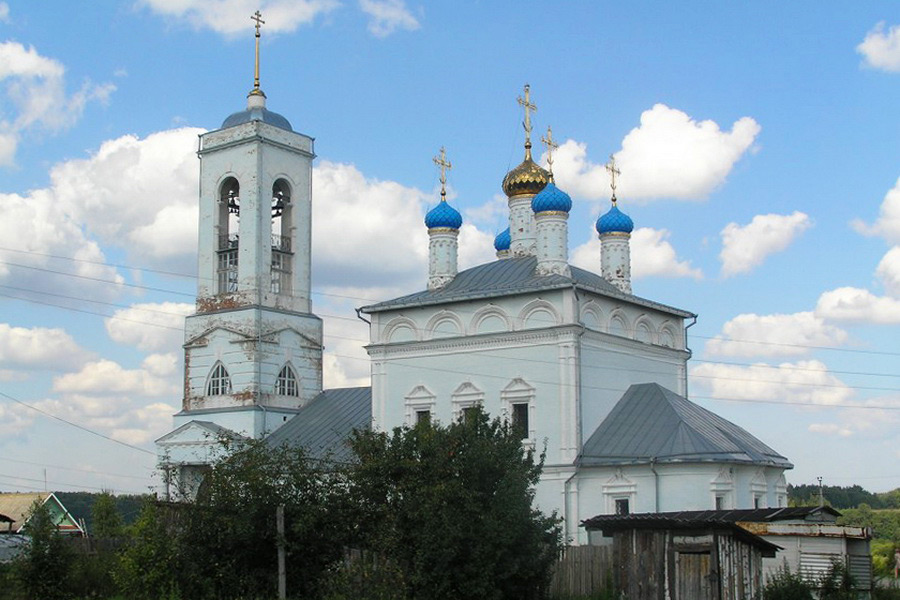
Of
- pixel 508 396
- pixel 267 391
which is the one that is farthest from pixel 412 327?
pixel 267 391

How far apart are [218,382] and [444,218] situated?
7887 millimetres

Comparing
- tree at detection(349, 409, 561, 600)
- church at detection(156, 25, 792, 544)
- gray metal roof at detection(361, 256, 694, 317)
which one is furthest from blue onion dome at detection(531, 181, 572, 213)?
tree at detection(349, 409, 561, 600)

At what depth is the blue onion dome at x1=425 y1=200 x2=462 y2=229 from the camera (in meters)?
27.3

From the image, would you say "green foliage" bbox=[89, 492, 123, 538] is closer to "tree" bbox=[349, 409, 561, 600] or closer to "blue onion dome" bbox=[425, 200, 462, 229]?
"blue onion dome" bbox=[425, 200, 462, 229]

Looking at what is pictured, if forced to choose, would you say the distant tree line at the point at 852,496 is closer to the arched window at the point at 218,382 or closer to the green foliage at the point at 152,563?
the arched window at the point at 218,382

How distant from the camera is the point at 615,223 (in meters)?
27.2

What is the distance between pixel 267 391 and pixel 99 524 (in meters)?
7.07

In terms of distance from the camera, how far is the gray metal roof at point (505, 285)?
24141mm

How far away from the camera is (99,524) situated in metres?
33.0

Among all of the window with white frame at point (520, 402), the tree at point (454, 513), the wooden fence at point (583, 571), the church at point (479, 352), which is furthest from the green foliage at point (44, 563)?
the window with white frame at point (520, 402)

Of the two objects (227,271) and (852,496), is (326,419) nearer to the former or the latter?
(227,271)

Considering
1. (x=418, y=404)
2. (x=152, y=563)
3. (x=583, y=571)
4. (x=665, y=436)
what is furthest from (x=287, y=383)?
(x=152, y=563)

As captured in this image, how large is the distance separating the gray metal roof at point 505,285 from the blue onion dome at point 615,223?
1.15 metres

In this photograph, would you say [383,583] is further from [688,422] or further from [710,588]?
[688,422]
